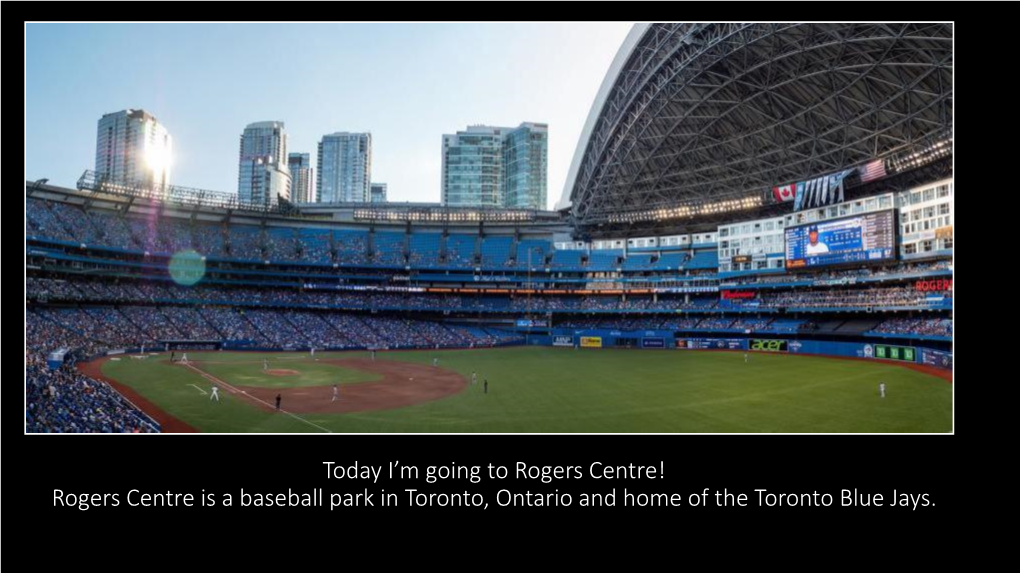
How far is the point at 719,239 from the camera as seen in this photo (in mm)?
77188

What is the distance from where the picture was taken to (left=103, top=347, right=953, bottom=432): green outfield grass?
23.3m

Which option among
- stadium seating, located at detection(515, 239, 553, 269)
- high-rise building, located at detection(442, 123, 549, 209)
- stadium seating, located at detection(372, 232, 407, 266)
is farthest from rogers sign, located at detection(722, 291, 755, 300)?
high-rise building, located at detection(442, 123, 549, 209)

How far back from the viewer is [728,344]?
227 feet

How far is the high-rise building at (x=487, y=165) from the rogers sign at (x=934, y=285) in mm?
118026

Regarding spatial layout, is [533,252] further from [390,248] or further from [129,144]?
[129,144]

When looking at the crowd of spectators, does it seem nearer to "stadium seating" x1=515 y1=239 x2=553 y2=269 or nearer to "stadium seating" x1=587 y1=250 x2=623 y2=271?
"stadium seating" x1=587 y1=250 x2=623 y2=271

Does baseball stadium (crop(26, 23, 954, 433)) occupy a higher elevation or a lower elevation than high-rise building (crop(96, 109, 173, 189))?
lower

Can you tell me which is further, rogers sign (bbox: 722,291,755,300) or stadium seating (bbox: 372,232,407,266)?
stadium seating (bbox: 372,232,407,266)

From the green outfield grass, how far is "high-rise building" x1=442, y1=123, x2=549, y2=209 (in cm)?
12230

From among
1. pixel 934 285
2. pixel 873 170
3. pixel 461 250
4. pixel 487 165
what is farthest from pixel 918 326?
pixel 487 165

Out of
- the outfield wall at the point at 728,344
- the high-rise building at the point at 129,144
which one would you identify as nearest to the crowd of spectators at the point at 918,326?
the outfield wall at the point at 728,344

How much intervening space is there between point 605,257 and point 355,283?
137 ft

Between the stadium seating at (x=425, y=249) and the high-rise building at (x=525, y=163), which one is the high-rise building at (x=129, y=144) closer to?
the high-rise building at (x=525, y=163)

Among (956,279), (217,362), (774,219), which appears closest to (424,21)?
(956,279)
